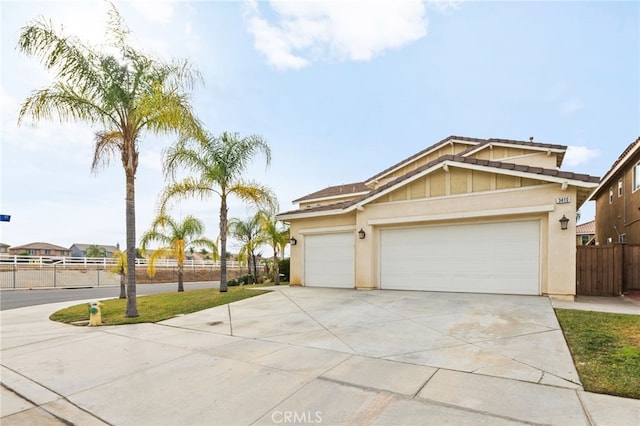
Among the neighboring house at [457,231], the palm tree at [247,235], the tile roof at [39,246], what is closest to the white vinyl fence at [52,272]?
the palm tree at [247,235]

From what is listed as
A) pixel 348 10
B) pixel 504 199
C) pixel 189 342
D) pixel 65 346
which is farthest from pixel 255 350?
pixel 348 10

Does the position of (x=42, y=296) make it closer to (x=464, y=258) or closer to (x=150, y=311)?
(x=150, y=311)

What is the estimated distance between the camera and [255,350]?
5.52 meters

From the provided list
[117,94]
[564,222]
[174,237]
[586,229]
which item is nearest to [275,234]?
[174,237]

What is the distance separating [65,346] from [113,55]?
25.1ft

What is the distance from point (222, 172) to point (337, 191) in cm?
1242

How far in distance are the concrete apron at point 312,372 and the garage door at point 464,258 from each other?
2332 mm

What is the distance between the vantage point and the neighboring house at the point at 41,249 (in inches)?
2889

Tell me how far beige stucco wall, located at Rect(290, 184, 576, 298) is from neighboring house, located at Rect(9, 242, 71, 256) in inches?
3506

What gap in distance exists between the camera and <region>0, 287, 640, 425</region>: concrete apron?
3344mm

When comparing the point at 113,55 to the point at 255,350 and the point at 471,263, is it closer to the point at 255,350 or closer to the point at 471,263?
the point at 255,350

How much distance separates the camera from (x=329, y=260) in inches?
535

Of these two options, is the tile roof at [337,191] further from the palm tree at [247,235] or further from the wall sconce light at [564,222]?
the wall sconce light at [564,222]

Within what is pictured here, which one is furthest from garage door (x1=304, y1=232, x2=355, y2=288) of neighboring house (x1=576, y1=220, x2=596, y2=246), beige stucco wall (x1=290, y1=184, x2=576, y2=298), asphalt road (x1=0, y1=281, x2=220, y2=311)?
neighboring house (x1=576, y1=220, x2=596, y2=246)
